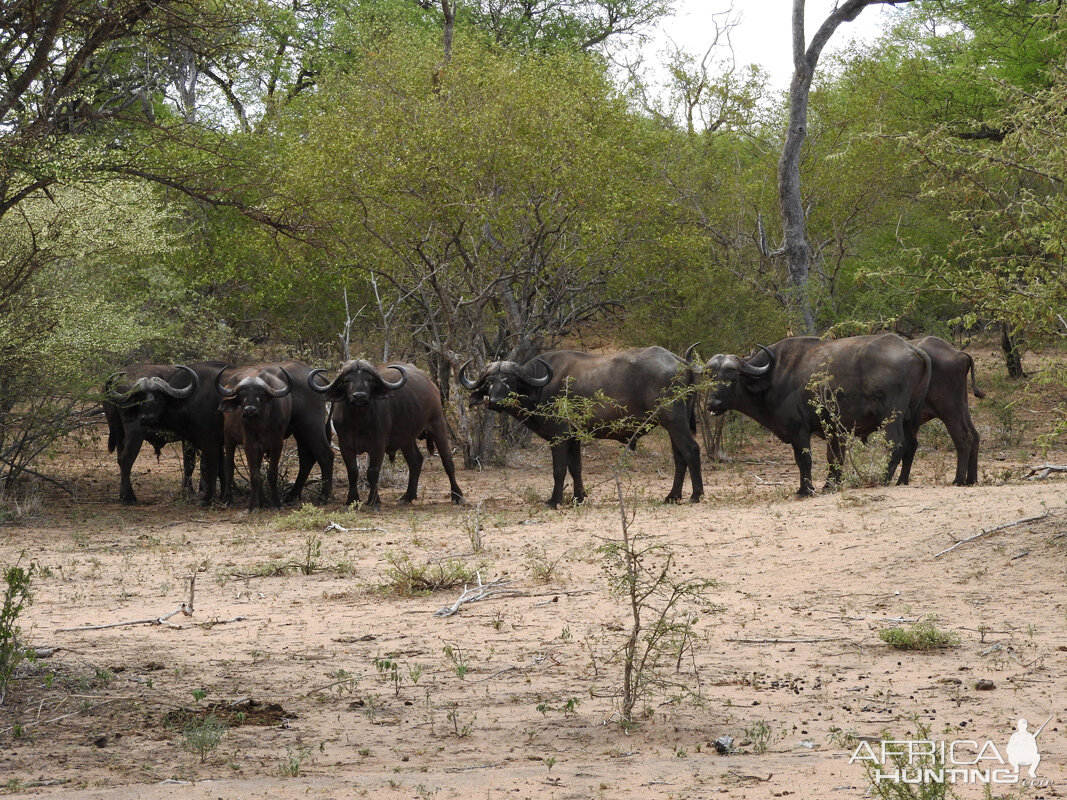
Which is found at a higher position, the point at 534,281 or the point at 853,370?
the point at 534,281

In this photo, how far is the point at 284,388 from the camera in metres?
15.9

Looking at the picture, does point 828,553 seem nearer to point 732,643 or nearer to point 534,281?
point 732,643

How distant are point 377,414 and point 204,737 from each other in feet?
33.1

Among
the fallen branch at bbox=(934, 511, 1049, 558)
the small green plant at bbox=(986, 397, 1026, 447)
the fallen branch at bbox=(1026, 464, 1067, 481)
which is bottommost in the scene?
the fallen branch at bbox=(934, 511, 1049, 558)

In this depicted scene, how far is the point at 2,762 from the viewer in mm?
5633

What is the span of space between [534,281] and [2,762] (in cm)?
1619

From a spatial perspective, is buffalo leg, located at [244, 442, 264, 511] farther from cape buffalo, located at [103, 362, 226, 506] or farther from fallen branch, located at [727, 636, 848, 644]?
fallen branch, located at [727, 636, 848, 644]

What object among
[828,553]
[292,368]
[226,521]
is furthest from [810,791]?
[292,368]

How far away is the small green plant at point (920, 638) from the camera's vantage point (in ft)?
23.8

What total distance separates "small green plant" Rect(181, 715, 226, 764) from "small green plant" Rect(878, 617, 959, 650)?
396 centimetres

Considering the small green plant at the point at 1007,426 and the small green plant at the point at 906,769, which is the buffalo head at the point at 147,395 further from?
the small green plant at the point at 906,769

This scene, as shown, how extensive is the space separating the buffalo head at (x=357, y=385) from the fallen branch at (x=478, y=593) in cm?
562

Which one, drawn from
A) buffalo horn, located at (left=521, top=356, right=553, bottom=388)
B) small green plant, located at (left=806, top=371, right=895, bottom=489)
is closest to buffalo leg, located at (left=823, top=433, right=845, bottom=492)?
small green plant, located at (left=806, top=371, right=895, bottom=489)

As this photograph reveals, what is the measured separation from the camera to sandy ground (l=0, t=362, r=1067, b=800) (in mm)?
5434
